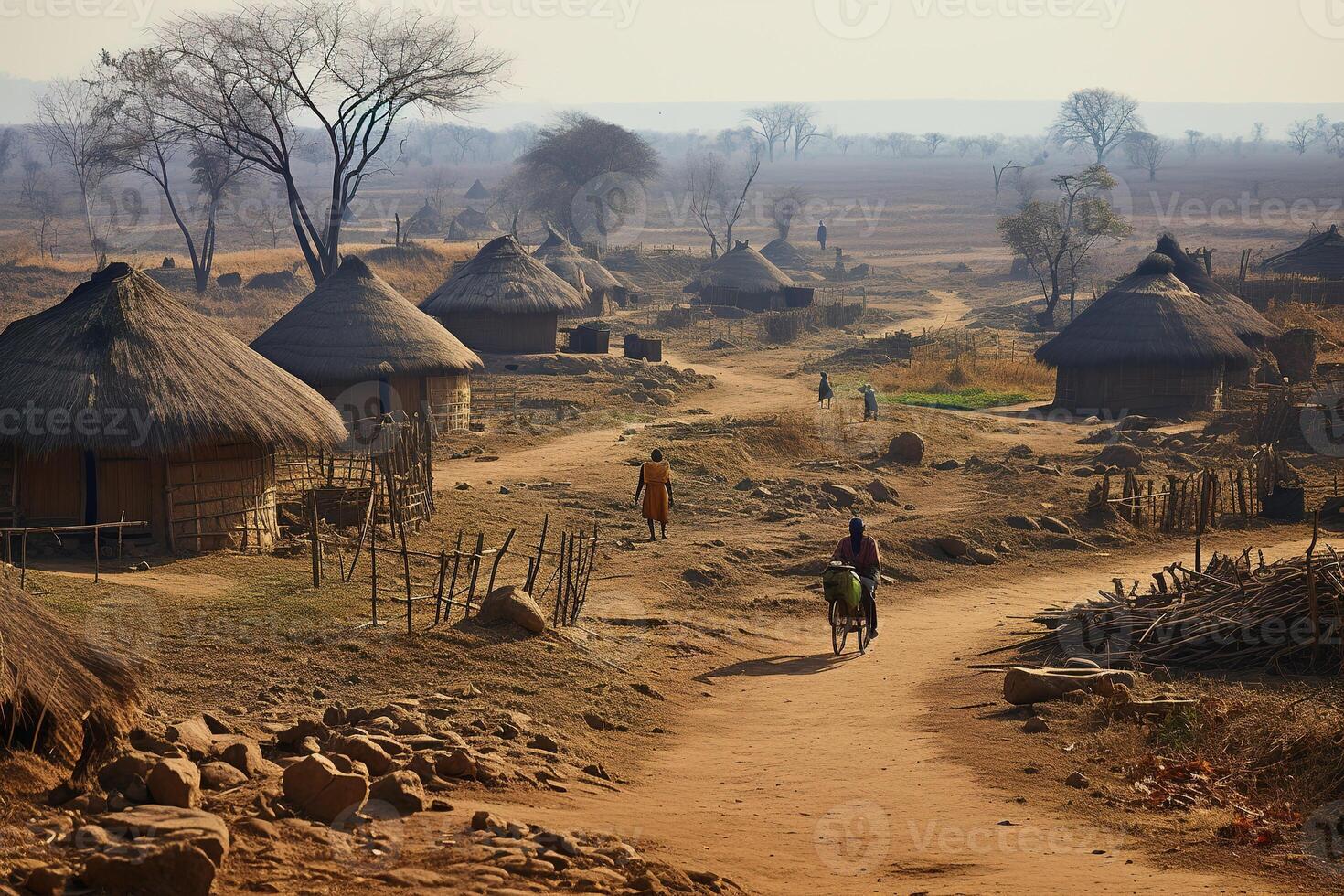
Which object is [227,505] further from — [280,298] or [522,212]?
[522,212]

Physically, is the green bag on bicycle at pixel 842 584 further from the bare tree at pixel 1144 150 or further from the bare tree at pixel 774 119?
the bare tree at pixel 774 119

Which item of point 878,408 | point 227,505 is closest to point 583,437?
point 878,408

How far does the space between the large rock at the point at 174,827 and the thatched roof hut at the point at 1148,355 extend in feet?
78.9

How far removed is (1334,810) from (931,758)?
2337 millimetres

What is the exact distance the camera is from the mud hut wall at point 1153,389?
2742 cm

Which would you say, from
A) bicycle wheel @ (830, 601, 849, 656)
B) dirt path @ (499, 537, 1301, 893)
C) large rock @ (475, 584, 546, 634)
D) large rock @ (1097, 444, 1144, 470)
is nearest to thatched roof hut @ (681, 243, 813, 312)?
large rock @ (1097, 444, 1144, 470)

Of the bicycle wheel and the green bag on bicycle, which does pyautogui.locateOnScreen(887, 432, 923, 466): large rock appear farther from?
the green bag on bicycle

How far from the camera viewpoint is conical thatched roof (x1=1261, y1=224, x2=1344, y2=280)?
143 ft

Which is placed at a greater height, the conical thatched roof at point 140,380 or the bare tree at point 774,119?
the bare tree at point 774,119

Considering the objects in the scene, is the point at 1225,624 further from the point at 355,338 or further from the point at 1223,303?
the point at 1223,303

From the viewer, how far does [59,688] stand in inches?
268

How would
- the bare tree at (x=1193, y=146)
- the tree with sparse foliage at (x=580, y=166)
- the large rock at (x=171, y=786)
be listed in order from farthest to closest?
1. the bare tree at (x=1193, y=146)
2. the tree with sparse foliage at (x=580, y=166)
3. the large rock at (x=171, y=786)

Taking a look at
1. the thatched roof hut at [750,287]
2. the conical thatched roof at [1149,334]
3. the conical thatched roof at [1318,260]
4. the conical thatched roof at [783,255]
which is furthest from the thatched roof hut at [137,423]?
the conical thatched roof at [783,255]

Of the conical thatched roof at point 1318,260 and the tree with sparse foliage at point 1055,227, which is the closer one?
the conical thatched roof at point 1318,260
